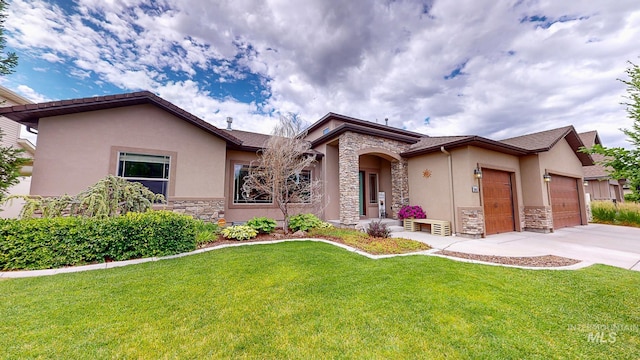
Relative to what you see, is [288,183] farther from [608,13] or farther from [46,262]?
[608,13]

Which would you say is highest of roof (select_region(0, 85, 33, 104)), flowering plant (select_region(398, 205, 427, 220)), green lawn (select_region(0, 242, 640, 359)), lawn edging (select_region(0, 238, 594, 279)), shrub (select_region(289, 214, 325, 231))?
roof (select_region(0, 85, 33, 104))

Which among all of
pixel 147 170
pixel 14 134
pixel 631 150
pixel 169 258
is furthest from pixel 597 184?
pixel 14 134

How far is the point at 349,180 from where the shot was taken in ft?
31.6

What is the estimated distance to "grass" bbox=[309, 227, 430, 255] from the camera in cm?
615

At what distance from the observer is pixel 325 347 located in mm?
2326

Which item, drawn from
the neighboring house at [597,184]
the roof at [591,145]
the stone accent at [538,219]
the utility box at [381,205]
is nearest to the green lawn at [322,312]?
the stone accent at [538,219]

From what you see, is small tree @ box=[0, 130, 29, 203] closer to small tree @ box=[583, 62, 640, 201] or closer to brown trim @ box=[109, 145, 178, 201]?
brown trim @ box=[109, 145, 178, 201]

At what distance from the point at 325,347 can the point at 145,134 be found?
902 cm

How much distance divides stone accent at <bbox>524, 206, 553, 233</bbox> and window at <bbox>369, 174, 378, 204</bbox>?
6.72 metres

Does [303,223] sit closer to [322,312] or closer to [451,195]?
[322,312]

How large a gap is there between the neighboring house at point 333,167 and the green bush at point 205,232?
90 centimetres

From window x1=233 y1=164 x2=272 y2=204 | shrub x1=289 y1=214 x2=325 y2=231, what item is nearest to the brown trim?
window x1=233 y1=164 x2=272 y2=204

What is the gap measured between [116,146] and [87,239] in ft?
12.7

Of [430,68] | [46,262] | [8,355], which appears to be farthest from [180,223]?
[430,68]
